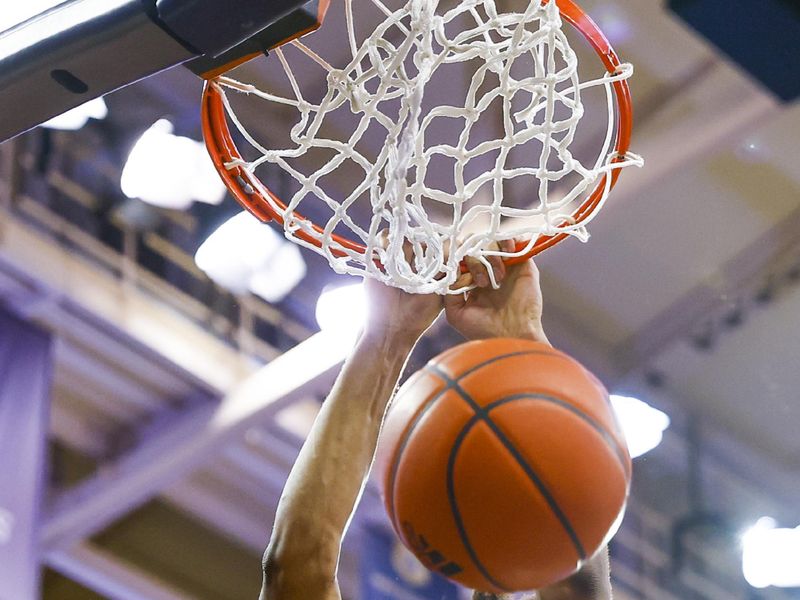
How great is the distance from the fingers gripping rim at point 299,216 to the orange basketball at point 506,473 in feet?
1.24

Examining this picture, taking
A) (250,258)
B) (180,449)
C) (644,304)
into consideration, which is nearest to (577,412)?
(250,258)

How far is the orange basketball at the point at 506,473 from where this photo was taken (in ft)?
5.33

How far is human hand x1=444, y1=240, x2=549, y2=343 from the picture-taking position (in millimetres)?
2020

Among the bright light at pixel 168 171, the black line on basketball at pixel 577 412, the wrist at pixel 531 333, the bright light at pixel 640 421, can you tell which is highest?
the black line on basketball at pixel 577 412

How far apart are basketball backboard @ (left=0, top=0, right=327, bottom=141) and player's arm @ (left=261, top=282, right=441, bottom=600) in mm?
498

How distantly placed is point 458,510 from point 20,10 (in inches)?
35.1

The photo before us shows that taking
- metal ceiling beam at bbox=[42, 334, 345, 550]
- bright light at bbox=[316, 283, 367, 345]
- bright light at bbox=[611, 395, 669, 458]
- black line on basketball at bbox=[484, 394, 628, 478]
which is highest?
black line on basketball at bbox=[484, 394, 628, 478]

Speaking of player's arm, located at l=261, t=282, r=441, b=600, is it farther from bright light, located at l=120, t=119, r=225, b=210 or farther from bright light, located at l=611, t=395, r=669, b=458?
bright light, located at l=611, t=395, r=669, b=458

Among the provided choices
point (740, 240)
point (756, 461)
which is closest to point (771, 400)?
point (756, 461)

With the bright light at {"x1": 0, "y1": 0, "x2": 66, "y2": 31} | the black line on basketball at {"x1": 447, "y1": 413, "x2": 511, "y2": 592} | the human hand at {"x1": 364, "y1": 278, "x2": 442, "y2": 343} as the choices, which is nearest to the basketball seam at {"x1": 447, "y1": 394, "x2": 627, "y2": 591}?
the black line on basketball at {"x1": 447, "y1": 413, "x2": 511, "y2": 592}

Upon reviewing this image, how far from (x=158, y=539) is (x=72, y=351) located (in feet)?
3.98

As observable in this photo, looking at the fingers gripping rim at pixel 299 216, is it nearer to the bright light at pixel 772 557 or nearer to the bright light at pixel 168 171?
the bright light at pixel 168 171

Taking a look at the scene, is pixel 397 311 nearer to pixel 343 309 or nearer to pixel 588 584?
pixel 588 584

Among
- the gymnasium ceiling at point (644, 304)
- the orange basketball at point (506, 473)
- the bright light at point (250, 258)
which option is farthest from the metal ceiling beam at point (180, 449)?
the orange basketball at point (506, 473)
